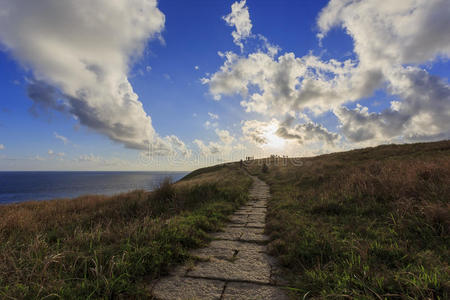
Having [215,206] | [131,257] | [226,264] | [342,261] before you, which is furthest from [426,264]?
[215,206]

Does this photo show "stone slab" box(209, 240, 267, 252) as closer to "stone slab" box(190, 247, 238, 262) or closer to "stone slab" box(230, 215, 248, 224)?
"stone slab" box(190, 247, 238, 262)

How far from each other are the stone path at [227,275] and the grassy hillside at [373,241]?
1.15 ft

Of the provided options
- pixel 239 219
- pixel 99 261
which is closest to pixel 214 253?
pixel 99 261

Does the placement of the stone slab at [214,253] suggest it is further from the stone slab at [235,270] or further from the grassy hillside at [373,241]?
the grassy hillside at [373,241]

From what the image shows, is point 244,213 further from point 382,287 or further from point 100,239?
point 382,287

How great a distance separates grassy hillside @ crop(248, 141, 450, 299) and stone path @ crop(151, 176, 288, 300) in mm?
350

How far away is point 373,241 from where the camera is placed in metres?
3.53

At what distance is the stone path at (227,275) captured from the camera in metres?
2.56

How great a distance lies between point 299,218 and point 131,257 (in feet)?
14.9

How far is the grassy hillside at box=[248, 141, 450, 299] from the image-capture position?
2.23 m

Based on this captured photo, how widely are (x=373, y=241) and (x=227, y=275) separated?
283cm

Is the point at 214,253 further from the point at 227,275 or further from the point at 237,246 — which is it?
the point at 227,275

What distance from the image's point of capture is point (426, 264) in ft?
8.84

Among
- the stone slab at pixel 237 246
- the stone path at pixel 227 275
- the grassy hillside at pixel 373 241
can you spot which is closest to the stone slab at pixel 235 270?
the stone path at pixel 227 275
